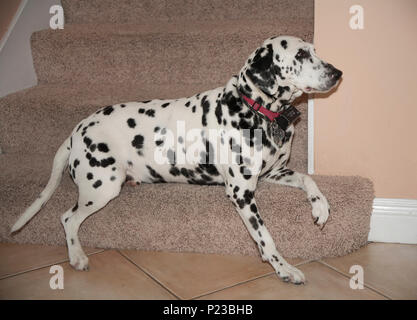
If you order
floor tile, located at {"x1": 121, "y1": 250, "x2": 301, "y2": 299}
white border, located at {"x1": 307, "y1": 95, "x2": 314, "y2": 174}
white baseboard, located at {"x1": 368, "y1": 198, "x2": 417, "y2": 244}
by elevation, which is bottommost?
floor tile, located at {"x1": 121, "y1": 250, "x2": 301, "y2": 299}

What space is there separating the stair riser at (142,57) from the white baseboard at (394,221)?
120 cm

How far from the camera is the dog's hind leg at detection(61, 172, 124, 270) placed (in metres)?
2.15

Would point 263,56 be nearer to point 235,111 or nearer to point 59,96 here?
point 235,111

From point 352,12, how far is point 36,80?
2257 millimetres

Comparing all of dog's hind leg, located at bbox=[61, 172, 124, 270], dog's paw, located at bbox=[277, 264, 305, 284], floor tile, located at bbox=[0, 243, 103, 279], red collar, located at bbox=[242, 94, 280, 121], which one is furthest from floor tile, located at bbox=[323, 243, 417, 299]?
floor tile, located at bbox=[0, 243, 103, 279]

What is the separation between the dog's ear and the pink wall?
0.38 m

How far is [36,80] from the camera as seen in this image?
315 centimetres

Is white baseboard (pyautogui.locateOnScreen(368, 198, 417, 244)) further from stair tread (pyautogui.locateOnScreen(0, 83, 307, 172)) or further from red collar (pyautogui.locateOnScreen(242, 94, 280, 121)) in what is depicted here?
red collar (pyautogui.locateOnScreen(242, 94, 280, 121))

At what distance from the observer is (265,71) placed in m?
1.94

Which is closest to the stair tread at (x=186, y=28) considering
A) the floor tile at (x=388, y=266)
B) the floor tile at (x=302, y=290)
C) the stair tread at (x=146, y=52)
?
the stair tread at (x=146, y=52)

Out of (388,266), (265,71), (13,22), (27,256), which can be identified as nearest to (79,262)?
(27,256)

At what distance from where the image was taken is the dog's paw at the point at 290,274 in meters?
1.94

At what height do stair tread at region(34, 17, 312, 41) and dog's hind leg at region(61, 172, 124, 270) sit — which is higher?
stair tread at region(34, 17, 312, 41)
